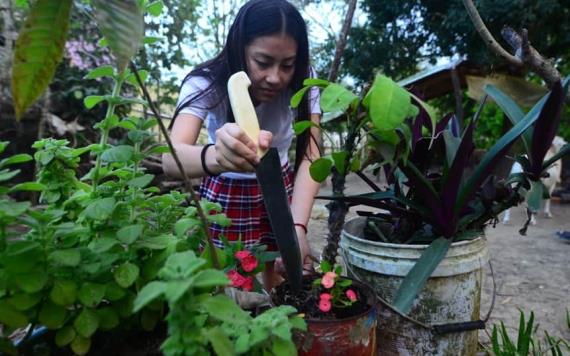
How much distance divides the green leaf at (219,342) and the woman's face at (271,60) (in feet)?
2.88

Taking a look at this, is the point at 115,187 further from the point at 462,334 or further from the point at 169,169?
the point at 462,334

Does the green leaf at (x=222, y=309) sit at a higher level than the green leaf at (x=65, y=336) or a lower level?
higher

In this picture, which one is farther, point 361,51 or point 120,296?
point 361,51

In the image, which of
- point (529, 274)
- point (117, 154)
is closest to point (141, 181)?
point (117, 154)

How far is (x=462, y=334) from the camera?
0.99m

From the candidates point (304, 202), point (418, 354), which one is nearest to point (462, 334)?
point (418, 354)

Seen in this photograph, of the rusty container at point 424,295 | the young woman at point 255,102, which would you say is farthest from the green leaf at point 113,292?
the rusty container at point 424,295

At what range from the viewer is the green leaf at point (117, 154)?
628 mm

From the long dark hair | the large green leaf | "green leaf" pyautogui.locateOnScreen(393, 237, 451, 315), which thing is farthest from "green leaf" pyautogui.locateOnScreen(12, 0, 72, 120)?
the large green leaf

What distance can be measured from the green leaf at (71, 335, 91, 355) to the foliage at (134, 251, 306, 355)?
18cm

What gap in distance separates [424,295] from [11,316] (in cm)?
81

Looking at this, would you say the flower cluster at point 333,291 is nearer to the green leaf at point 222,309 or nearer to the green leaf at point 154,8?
the green leaf at point 222,309

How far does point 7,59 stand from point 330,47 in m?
6.43

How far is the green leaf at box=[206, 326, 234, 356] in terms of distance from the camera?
483 millimetres
